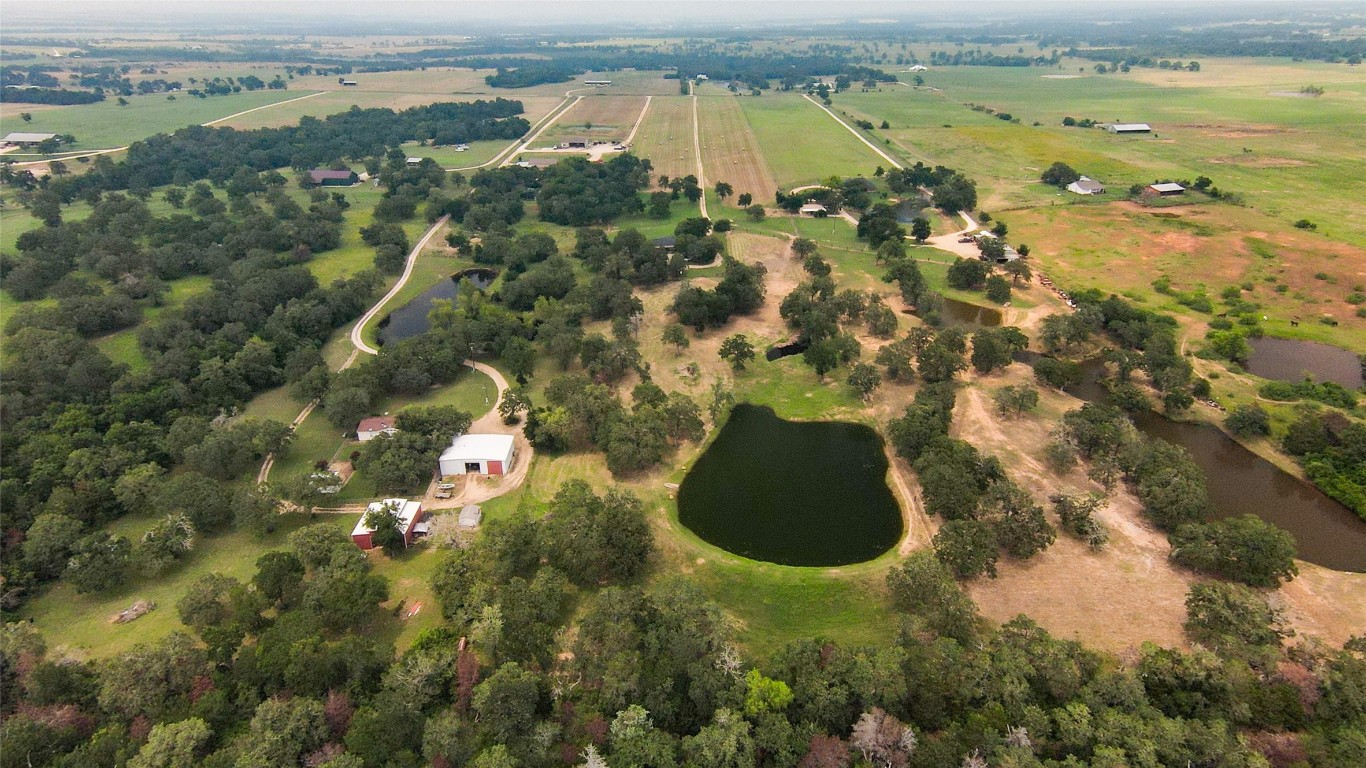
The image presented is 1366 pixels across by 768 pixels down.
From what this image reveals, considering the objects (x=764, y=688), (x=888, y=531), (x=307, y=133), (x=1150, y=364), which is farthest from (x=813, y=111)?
(x=764, y=688)

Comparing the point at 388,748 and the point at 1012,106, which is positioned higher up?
the point at 1012,106

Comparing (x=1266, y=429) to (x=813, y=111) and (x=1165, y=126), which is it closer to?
(x=1165, y=126)

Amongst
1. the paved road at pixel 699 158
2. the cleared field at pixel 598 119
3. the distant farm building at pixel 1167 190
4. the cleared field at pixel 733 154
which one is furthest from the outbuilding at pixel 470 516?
the cleared field at pixel 598 119

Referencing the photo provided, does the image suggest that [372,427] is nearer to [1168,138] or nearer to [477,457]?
[477,457]

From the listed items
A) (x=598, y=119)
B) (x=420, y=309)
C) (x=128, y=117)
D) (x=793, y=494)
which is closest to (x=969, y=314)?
(x=793, y=494)

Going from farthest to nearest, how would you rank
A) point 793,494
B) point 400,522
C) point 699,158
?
point 699,158
point 793,494
point 400,522

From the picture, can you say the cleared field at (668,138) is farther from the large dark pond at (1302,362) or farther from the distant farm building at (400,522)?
the distant farm building at (400,522)
